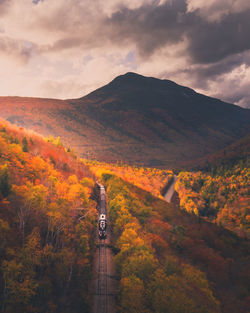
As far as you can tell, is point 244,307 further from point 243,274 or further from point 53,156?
point 53,156

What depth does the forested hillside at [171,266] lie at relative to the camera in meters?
30.3

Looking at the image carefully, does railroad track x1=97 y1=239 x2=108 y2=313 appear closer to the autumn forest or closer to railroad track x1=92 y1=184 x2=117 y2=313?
railroad track x1=92 y1=184 x2=117 y2=313

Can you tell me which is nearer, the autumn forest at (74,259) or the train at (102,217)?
the autumn forest at (74,259)

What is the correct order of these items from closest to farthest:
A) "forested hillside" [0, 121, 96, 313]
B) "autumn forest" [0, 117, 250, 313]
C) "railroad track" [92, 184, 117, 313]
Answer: "forested hillside" [0, 121, 96, 313]
"autumn forest" [0, 117, 250, 313]
"railroad track" [92, 184, 117, 313]

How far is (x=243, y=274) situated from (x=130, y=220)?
41.5 m

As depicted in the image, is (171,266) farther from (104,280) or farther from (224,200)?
(224,200)

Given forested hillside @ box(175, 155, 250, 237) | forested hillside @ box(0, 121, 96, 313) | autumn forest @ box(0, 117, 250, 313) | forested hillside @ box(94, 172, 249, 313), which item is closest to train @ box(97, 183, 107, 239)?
autumn forest @ box(0, 117, 250, 313)

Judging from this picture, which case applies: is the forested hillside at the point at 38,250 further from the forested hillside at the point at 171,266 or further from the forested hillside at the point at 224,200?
the forested hillside at the point at 224,200

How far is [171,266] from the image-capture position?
39969 mm

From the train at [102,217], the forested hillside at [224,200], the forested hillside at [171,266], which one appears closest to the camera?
the forested hillside at [171,266]

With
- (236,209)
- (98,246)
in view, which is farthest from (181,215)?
(98,246)

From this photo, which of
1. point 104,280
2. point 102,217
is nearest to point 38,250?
point 104,280

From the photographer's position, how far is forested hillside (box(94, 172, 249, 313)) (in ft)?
99.4

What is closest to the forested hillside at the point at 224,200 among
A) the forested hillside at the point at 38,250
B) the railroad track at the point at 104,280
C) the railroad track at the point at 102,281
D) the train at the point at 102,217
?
the train at the point at 102,217
